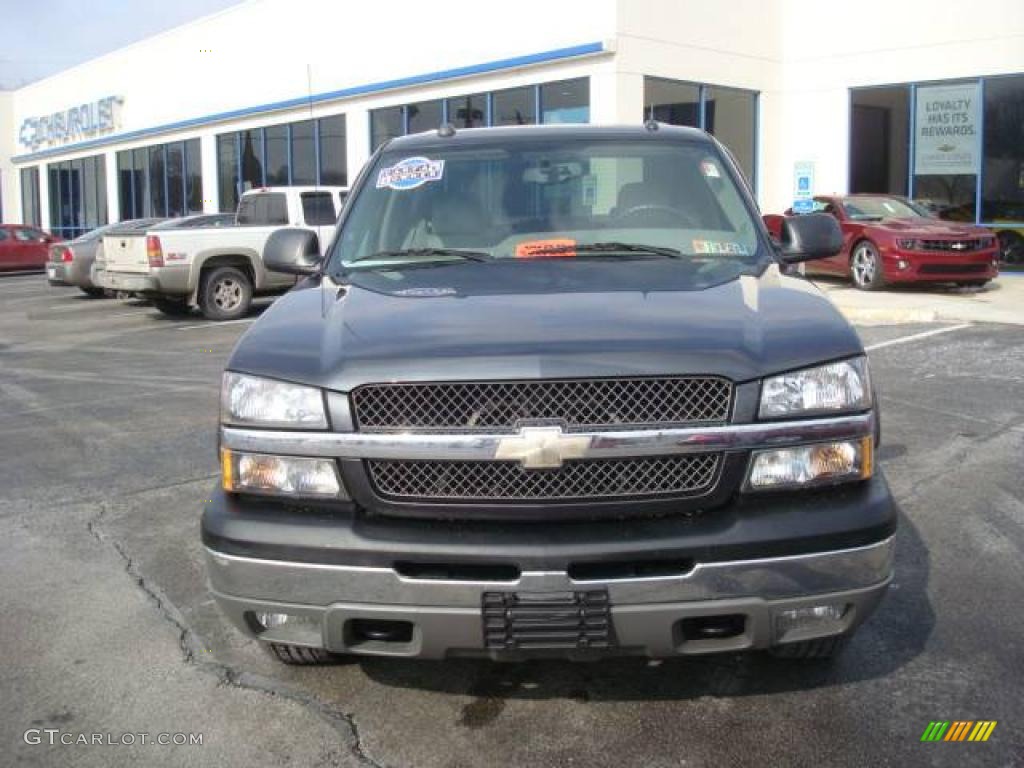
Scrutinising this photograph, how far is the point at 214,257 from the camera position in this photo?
50.4 ft

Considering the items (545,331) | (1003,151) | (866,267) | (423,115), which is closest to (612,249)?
(545,331)

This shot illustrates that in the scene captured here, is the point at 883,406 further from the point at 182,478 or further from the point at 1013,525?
the point at 182,478

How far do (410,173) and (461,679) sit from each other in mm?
2143

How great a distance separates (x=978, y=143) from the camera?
61.9 feet

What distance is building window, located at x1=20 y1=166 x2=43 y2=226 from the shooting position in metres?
44.3

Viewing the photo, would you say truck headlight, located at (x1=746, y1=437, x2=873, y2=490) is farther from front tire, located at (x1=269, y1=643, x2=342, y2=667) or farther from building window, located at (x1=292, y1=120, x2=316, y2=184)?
building window, located at (x1=292, y1=120, x2=316, y2=184)

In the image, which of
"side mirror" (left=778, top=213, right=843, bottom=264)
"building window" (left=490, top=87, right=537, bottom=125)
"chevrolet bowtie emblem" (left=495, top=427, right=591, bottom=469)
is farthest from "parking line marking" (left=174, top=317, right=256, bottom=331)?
"chevrolet bowtie emblem" (left=495, top=427, right=591, bottom=469)

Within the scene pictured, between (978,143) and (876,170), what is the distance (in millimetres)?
2044

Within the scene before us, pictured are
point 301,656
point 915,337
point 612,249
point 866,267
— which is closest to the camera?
point 301,656

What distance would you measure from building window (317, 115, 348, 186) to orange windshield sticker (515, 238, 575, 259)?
2088 cm

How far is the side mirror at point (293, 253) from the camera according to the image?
14.3ft

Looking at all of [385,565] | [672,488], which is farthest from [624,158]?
[385,565]

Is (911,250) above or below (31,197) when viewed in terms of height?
below

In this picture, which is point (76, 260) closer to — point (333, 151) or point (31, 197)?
point (333, 151)
